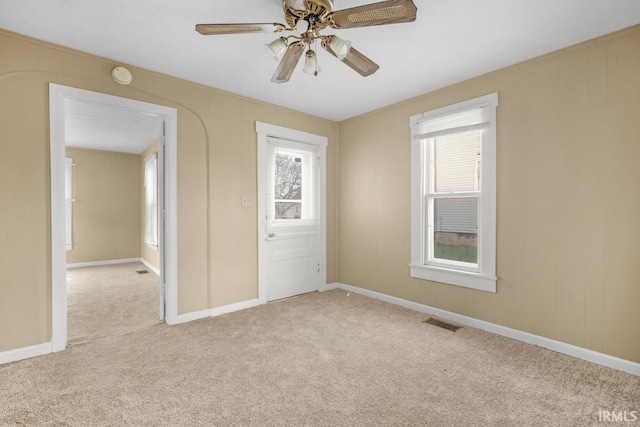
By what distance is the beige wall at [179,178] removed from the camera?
8.07ft

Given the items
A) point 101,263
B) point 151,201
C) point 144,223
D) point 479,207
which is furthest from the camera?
point 144,223

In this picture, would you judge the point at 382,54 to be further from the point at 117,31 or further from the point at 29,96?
the point at 29,96

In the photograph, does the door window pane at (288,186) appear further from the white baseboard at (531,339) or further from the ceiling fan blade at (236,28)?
the ceiling fan blade at (236,28)

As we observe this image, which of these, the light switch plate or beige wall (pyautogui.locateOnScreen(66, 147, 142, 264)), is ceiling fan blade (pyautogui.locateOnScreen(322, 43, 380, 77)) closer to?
the light switch plate

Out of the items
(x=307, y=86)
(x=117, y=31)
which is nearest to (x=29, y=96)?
(x=117, y=31)

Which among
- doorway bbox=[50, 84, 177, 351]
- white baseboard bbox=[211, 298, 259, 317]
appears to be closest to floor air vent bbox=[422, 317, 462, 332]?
white baseboard bbox=[211, 298, 259, 317]

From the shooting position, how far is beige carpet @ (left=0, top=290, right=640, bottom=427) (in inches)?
72.4

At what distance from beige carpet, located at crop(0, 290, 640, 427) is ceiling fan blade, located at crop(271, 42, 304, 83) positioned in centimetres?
223

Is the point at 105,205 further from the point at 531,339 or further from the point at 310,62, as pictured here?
the point at 531,339

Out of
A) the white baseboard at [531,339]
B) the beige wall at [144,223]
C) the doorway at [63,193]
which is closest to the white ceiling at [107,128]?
the beige wall at [144,223]

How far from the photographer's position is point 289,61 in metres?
2.20

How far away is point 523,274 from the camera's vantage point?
2891mm

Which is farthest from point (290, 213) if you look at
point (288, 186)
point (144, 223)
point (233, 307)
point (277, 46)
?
point (144, 223)

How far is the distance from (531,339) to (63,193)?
14.0 feet
